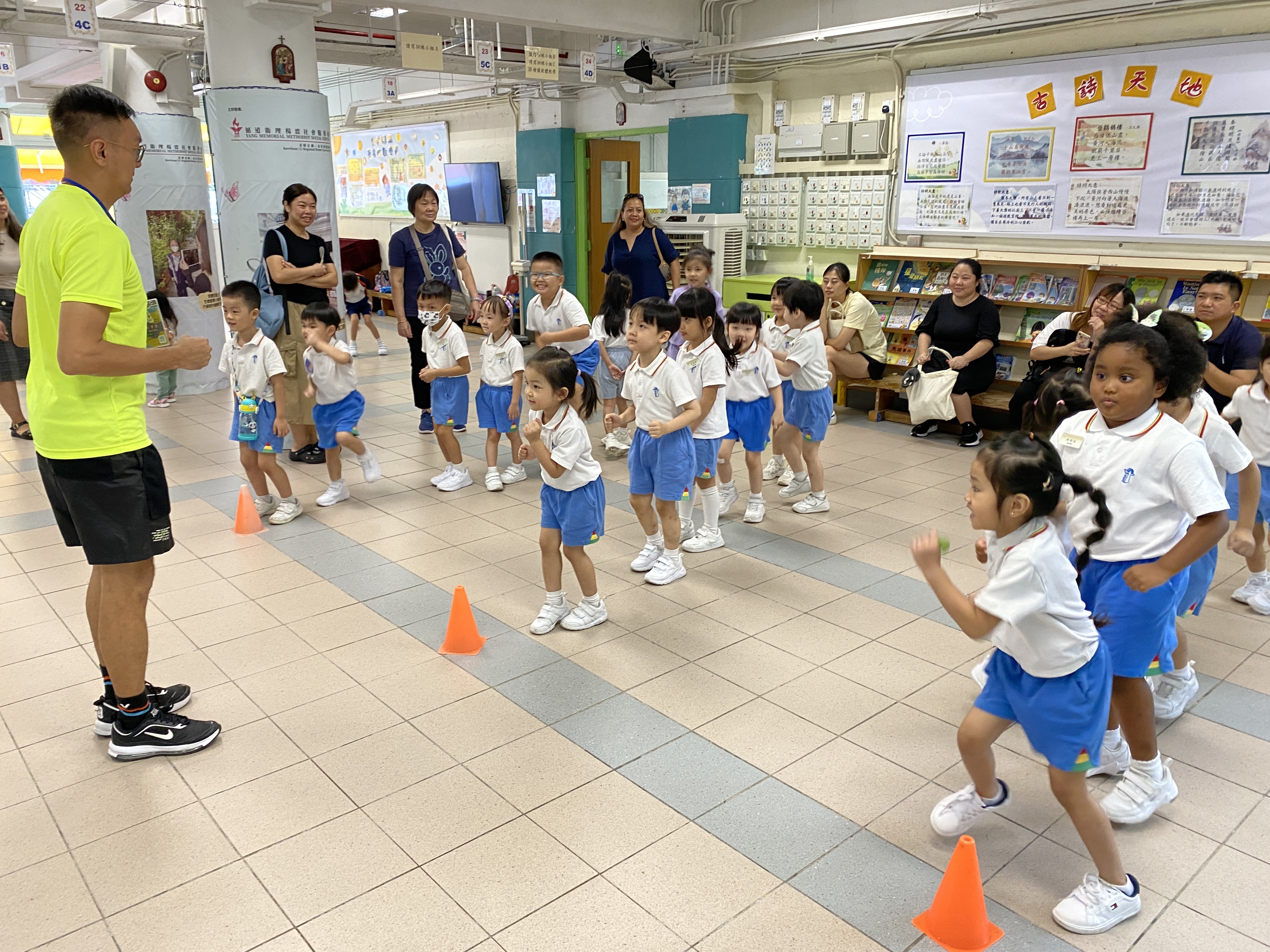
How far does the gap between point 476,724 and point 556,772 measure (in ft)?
1.27

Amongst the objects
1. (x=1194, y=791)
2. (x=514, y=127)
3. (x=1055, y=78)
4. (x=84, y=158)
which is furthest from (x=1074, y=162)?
(x=514, y=127)

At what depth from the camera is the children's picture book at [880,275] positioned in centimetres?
709

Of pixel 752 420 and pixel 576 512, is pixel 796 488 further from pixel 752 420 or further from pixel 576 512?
pixel 576 512

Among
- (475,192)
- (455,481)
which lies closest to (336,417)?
(455,481)

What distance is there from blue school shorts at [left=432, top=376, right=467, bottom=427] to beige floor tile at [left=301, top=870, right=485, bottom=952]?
11.3 ft

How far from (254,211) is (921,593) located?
5017 millimetres

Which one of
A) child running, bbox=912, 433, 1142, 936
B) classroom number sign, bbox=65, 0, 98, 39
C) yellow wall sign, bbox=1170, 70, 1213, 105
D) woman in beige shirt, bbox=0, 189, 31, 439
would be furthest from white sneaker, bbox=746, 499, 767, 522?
classroom number sign, bbox=65, 0, 98, 39

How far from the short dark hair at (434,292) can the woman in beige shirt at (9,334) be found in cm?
251

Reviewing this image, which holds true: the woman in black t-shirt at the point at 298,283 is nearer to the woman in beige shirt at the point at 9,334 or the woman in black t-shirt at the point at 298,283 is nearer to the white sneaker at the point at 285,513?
the white sneaker at the point at 285,513

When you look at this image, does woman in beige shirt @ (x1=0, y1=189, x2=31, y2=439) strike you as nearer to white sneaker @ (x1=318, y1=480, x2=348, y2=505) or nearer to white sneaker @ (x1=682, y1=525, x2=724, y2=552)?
white sneaker @ (x1=318, y1=480, x2=348, y2=505)

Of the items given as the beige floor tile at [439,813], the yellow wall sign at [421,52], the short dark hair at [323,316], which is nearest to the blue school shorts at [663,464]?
the beige floor tile at [439,813]

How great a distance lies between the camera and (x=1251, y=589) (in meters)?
3.79

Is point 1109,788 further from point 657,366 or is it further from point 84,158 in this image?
point 84,158

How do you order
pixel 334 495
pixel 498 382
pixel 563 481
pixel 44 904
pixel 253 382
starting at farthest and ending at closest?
pixel 498 382 → pixel 334 495 → pixel 253 382 → pixel 563 481 → pixel 44 904
